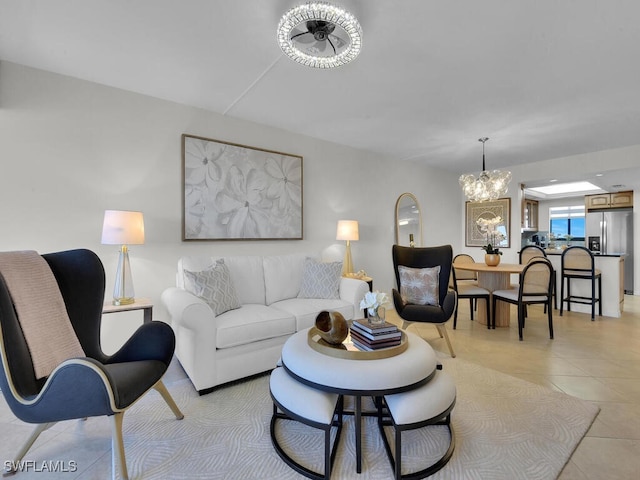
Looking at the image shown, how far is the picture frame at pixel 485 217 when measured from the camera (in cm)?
557

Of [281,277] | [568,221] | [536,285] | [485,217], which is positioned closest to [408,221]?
[485,217]

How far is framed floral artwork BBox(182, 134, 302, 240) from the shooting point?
10.3ft

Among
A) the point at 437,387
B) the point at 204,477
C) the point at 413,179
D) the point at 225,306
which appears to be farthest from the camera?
the point at 413,179

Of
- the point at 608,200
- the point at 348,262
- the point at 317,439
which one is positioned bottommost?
the point at 317,439

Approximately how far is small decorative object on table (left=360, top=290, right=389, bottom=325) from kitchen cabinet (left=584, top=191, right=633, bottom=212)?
7.33 metres

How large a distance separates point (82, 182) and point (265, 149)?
1.81 metres

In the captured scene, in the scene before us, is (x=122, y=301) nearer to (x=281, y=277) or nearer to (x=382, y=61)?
(x=281, y=277)

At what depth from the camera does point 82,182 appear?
261cm

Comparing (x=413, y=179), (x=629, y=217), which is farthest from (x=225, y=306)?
(x=629, y=217)

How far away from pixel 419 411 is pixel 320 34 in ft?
7.10

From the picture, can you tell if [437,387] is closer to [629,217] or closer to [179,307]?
[179,307]

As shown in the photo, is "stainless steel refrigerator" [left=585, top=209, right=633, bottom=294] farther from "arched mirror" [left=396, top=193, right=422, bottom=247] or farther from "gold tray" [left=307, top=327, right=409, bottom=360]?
"gold tray" [left=307, top=327, right=409, bottom=360]

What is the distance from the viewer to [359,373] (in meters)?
1.53

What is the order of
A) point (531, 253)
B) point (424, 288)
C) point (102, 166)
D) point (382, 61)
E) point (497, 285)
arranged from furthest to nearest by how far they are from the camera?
point (531, 253)
point (497, 285)
point (424, 288)
point (102, 166)
point (382, 61)
